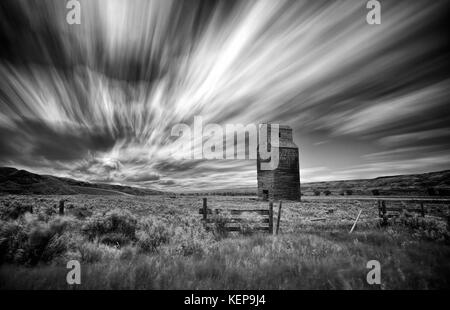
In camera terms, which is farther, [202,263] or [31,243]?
[31,243]

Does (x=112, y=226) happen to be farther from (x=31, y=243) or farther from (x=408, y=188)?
(x=408, y=188)

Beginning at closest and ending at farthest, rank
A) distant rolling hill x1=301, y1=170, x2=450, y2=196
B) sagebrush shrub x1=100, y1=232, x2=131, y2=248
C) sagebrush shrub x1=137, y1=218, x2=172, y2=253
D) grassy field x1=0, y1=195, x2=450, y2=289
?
1. grassy field x1=0, y1=195, x2=450, y2=289
2. sagebrush shrub x1=137, y1=218, x2=172, y2=253
3. sagebrush shrub x1=100, y1=232, x2=131, y2=248
4. distant rolling hill x1=301, y1=170, x2=450, y2=196

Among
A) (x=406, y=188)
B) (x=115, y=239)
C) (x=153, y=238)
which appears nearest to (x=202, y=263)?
(x=153, y=238)

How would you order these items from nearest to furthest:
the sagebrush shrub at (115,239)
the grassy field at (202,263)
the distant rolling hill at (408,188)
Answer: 1. the grassy field at (202,263)
2. the sagebrush shrub at (115,239)
3. the distant rolling hill at (408,188)

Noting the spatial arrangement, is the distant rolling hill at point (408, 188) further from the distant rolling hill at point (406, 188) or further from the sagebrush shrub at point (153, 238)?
the sagebrush shrub at point (153, 238)

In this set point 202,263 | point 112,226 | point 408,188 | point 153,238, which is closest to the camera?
point 202,263

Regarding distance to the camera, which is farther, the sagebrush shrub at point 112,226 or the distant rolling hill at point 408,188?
the distant rolling hill at point 408,188

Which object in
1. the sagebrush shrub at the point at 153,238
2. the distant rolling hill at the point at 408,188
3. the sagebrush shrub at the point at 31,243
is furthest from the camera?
the distant rolling hill at the point at 408,188

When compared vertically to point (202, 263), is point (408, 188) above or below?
below

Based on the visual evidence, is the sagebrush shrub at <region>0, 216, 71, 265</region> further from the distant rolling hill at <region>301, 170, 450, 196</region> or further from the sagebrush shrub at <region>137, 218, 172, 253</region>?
the distant rolling hill at <region>301, 170, 450, 196</region>

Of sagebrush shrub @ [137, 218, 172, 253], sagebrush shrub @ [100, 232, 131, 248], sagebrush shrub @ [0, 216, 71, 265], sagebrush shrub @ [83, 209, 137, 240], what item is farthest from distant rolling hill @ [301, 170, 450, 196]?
sagebrush shrub @ [0, 216, 71, 265]

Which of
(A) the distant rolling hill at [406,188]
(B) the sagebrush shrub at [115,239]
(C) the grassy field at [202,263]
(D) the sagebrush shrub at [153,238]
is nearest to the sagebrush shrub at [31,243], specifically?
(C) the grassy field at [202,263]

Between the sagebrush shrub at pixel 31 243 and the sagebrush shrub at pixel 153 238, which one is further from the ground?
the sagebrush shrub at pixel 31 243
